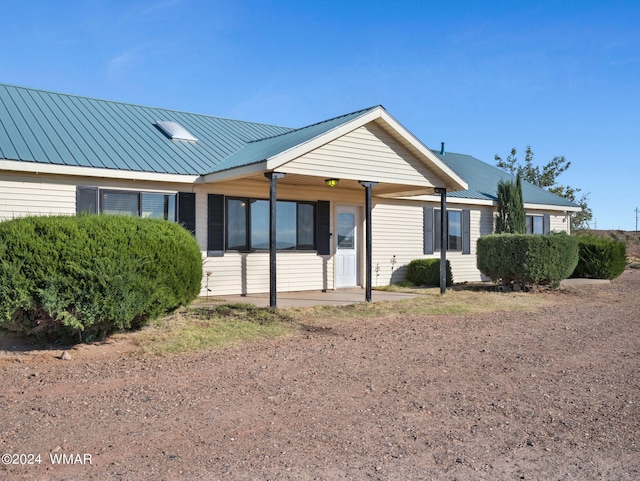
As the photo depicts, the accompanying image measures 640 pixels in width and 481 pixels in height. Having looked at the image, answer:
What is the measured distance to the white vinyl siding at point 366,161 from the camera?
10.7 metres

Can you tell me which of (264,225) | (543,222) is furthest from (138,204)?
(543,222)

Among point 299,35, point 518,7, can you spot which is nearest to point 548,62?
point 518,7

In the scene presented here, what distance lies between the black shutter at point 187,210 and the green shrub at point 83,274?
412cm

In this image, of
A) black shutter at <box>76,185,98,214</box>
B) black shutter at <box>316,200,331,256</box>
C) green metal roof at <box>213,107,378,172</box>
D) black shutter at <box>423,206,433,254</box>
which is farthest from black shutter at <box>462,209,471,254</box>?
black shutter at <box>76,185,98,214</box>

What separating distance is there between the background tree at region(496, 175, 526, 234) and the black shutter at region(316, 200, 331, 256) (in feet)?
22.4

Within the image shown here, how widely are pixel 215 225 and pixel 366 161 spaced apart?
3.52 metres

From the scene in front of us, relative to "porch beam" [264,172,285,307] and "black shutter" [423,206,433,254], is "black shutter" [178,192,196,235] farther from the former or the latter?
"black shutter" [423,206,433,254]

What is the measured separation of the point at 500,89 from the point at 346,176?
8.18 m

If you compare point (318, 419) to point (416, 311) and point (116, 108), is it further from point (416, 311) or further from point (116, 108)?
point (116, 108)

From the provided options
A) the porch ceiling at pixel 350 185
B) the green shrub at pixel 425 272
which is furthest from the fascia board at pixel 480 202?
the green shrub at pixel 425 272

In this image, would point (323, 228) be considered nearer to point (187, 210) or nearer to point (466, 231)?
point (187, 210)

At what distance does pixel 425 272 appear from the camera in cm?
1523

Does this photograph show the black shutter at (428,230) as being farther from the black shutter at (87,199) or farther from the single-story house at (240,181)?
the black shutter at (87,199)

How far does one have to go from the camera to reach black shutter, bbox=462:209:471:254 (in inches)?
675
